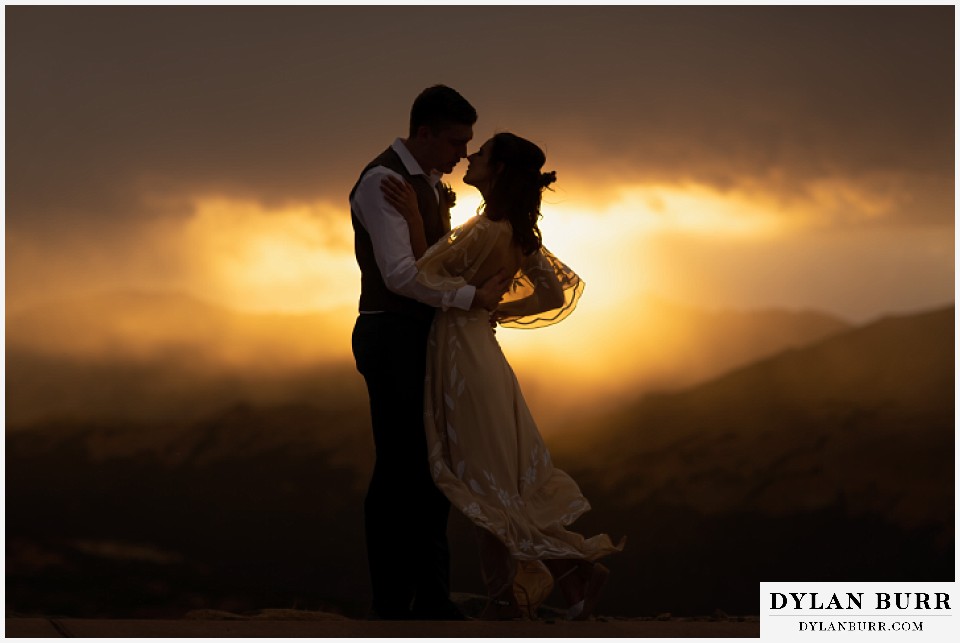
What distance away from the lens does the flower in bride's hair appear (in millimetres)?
4164

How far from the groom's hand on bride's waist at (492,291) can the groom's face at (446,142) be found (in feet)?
1.23

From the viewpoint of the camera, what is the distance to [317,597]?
22.1 feet

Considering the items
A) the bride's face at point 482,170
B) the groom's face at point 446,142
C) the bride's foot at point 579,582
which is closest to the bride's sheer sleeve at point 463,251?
the bride's face at point 482,170

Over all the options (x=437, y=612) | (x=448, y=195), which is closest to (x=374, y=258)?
(x=448, y=195)

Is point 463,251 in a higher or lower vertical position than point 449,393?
higher

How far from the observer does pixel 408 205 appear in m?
3.91

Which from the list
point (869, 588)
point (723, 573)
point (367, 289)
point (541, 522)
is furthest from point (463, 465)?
point (723, 573)

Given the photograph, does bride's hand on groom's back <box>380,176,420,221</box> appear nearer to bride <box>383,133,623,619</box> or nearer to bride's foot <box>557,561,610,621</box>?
bride <box>383,133,623,619</box>

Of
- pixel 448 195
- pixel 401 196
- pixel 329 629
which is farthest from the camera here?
pixel 448 195

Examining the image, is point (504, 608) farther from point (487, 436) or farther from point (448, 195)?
point (448, 195)

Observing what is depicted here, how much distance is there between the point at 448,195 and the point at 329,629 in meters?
1.37

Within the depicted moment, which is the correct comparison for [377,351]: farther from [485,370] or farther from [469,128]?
[469,128]

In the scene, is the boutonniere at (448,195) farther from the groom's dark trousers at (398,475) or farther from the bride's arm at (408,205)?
the groom's dark trousers at (398,475)

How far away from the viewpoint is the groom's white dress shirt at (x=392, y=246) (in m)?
3.84
